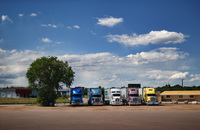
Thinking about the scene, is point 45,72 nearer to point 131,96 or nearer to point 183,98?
point 131,96

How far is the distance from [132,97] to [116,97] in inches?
135

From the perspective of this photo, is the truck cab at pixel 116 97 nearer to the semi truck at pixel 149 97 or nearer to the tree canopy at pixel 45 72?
the semi truck at pixel 149 97

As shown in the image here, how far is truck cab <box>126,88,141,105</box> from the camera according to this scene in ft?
152

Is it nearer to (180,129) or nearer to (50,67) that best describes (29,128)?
(180,129)

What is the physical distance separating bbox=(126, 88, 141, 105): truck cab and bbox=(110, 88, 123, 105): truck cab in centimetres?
200

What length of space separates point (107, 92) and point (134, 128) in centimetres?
3353

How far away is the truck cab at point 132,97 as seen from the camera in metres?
46.4

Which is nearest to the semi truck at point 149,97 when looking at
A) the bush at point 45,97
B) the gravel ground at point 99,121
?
the gravel ground at point 99,121

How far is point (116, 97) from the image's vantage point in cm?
4659

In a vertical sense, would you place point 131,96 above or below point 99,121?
above

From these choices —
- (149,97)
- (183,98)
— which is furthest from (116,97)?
(183,98)

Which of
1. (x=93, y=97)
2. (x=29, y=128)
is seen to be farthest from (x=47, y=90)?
(x=29, y=128)

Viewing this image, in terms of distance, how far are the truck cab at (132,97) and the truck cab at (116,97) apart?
6.56 ft

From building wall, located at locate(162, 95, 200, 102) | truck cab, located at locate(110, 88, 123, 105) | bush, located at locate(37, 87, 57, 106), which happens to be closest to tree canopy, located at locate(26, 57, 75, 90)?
bush, located at locate(37, 87, 57, 106)
